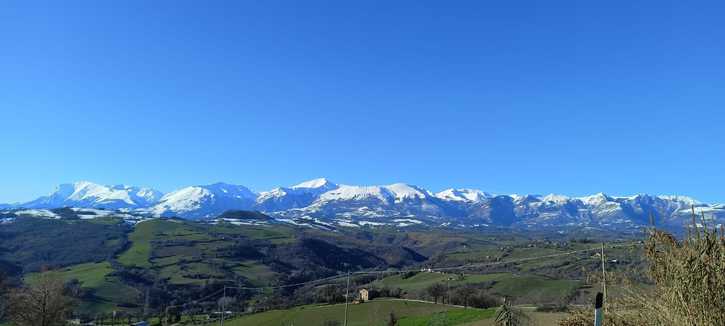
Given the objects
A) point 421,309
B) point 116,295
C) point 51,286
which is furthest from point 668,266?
point 116,295

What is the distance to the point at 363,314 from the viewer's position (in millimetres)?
76125

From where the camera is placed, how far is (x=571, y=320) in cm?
935

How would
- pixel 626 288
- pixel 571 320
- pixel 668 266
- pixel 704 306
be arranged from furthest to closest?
pixel 571 320 → pixel 626 288 → pixel 668 266 → pixel 704 306

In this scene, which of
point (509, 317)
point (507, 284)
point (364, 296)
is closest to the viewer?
point (509, 317)

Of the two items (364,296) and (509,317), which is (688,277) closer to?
(509,317)

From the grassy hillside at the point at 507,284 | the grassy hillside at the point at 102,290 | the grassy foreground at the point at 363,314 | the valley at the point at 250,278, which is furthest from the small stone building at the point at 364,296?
the grassy hillside at the point at 102,290

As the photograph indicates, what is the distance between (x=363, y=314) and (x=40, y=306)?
41328mm

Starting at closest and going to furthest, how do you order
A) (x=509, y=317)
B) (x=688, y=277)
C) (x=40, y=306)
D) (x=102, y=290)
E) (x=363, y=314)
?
(x=688, y=277)
(x=509, y=317)
(x=40, y=306)
(x=363, y=314)
(x=102, y=290)

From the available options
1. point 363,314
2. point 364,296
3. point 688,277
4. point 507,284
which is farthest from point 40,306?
point 507,284

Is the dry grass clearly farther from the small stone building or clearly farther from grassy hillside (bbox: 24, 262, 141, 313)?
grassy hillside (bbox: 24, 262, 141, 313)

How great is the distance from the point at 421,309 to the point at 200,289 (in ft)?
264

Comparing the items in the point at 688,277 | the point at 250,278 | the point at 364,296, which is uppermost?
the point at 688,277

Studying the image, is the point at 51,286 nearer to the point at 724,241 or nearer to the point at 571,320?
the point at 571,320

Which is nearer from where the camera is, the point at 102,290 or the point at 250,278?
the point at 102,290
